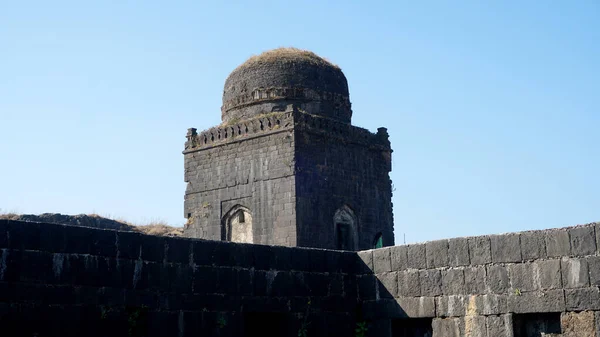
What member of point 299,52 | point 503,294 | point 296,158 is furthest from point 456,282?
point 299,52

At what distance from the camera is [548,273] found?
30.9ft

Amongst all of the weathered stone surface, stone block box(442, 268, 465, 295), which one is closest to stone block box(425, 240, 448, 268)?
stone block box(442, 268, 465, 295)

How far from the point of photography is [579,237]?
9211 mm

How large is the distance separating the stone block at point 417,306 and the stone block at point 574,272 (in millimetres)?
1818

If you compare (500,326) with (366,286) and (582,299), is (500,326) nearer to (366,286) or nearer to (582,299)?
(582,299)

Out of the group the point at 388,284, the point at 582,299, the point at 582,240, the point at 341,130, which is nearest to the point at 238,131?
the point at 341,130

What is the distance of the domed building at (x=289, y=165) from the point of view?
792 inches

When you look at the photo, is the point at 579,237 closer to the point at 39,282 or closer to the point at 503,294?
the point at 503,294

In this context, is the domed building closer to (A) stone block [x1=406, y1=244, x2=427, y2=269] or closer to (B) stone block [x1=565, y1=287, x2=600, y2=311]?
(A) stone block [x1=406, y1=244, x2=427, y2=269]

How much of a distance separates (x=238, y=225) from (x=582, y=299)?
41.8 ft

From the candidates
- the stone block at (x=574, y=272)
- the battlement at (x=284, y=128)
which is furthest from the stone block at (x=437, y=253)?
the battlement at (x=284, y=128)

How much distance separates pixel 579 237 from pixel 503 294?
1.16m

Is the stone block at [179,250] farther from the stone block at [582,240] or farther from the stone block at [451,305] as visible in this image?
the stone block at [582,240]

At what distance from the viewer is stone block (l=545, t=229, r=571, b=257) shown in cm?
930
